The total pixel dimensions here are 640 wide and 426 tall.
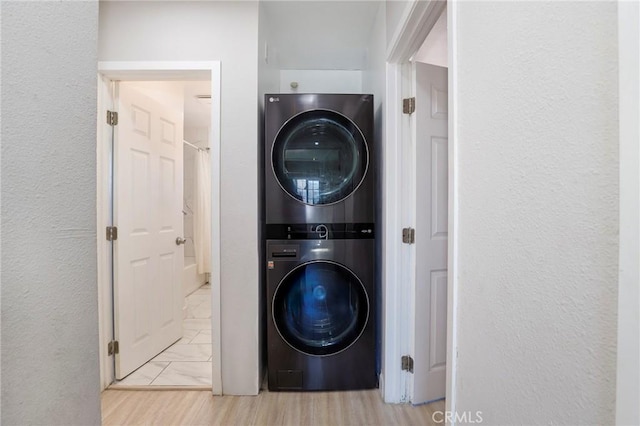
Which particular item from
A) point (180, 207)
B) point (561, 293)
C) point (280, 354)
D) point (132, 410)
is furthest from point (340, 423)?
point (180, 207)

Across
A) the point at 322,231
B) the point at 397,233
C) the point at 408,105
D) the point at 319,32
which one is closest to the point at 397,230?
the point at 397,233

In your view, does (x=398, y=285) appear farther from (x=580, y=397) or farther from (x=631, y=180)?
(x=631, y=180)

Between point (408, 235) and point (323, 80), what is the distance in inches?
71.9

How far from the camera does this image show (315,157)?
6.11ft

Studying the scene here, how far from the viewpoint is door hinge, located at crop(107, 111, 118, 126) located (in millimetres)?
1977

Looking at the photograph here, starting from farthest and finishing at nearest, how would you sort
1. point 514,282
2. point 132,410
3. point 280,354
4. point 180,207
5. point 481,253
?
point 180,207
point 280,354
point 132,410
point 481,253
point 514,282

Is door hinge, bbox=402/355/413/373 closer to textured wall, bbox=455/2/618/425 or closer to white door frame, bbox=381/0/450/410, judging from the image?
white door frame, bbox=381/0/450/410

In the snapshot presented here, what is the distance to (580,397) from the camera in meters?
0.50

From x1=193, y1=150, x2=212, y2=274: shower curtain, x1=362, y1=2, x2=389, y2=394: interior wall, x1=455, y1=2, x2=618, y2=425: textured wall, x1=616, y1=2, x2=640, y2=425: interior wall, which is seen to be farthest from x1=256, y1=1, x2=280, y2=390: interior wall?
x1=193, y1=150, x2=212, y2=274: shower curtain

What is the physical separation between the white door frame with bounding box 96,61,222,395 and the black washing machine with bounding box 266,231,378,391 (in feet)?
1.15

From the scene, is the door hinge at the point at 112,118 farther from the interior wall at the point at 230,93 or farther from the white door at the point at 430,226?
the white door at the point at 430,226

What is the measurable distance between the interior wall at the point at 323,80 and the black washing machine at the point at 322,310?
158cm

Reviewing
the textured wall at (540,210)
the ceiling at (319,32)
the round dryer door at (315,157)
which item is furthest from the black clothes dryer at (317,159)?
the textured wall at (540,210)

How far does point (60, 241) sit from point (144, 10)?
6.21 feet
